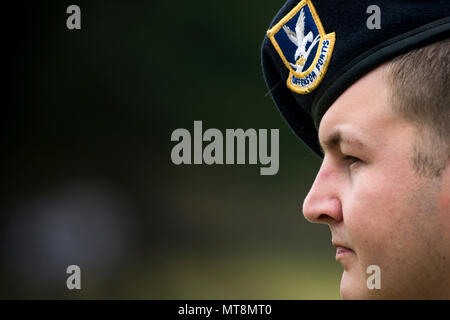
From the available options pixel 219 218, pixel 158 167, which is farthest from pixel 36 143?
pixel 219 218

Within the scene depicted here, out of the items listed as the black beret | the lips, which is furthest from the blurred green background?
the lips

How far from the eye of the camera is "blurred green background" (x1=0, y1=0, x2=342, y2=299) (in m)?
3.24

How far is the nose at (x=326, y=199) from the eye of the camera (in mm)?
688

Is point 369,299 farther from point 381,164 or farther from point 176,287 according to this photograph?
point 176,287

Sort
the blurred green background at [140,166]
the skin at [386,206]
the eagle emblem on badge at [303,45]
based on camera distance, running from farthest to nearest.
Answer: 1. the blurred green background at [140,166]
2. the eagle emblem on badge at [303,45]
3. the skin at [386,206]

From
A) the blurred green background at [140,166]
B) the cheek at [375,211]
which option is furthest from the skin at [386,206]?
the blurred green background at [140,166]

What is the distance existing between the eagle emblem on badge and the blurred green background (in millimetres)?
2318

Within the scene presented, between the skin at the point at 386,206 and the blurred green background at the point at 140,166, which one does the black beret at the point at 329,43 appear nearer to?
the skin at the point at 386,206

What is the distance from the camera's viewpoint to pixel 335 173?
70cm

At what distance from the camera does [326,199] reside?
696 millimetres

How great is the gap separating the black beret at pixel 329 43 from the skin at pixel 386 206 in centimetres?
3

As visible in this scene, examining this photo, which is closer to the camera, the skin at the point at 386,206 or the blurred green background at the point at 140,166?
the skin at the point at 386,206
